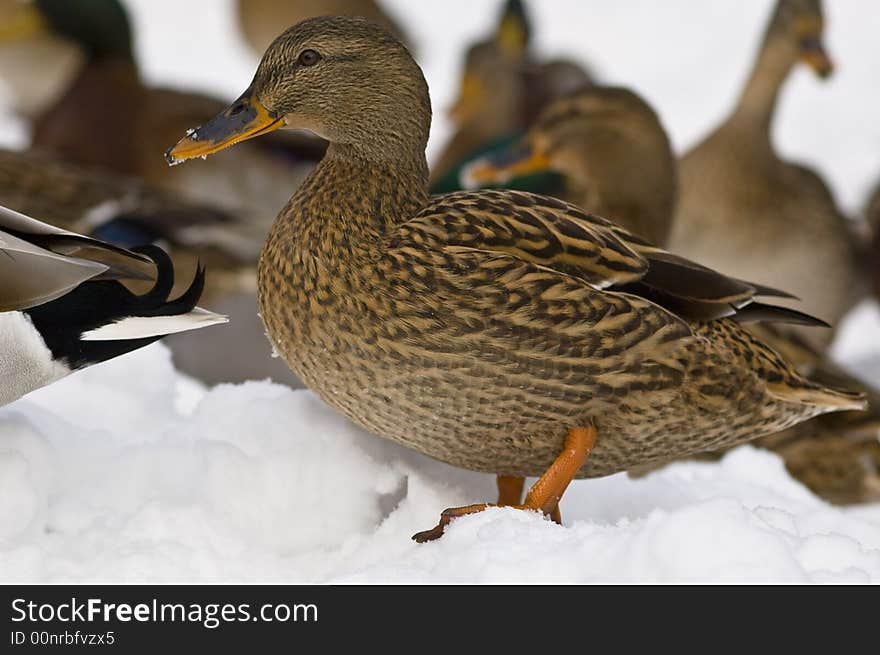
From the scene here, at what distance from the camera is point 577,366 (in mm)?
2771

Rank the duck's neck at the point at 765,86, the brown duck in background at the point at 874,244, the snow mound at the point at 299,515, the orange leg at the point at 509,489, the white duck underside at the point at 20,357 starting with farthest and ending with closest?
the duck's neck at the point at 765,86
the brown duck in background at the point at 874,244
the orange leg at the point at 509,489
the white duck underside at the point at 20,357
the snow mound at the point at 299,515

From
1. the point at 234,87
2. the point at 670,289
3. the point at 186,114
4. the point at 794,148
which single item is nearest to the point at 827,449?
the point at 670,289

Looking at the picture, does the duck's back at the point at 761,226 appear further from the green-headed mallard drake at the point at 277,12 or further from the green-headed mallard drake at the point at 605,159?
the green-headed mallard drake at the point at 277,12

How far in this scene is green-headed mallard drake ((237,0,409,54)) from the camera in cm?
1051

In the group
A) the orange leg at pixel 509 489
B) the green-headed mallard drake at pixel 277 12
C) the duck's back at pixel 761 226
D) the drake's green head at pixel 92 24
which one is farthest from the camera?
the green-headed mallard drake at pixel 277 12

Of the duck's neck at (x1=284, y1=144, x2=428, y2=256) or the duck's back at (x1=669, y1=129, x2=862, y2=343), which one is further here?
the duck's back at (x1=669, y1=129, x2=862, y2=343)

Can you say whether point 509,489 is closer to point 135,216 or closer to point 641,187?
point 641,187

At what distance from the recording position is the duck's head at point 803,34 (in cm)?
710

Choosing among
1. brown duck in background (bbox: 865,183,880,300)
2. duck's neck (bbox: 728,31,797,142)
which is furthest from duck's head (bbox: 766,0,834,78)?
brown duck in background (bbox: 865,183,880,300)

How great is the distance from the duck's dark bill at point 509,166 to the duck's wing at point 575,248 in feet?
7.15

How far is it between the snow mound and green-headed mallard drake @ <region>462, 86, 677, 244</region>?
165 centimetres

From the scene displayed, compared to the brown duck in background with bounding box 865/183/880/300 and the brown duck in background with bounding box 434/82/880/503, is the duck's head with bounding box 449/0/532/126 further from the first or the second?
the brown duck in background with bounding box 434/82/880/503

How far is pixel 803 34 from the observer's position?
7137mm

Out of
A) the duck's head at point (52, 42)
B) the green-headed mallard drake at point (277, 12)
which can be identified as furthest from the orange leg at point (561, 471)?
the green-headed mallard drake at point (277, 12)
